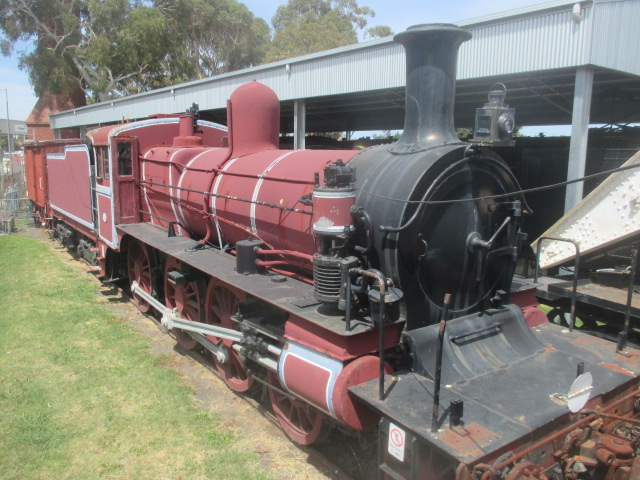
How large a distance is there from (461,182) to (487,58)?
5625 millimetres

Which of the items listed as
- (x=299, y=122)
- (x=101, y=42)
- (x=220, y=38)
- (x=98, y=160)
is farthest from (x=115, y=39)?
(x=98, y=160)

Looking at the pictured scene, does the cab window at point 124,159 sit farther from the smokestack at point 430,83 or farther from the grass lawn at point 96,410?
the smokestack at point 430,83

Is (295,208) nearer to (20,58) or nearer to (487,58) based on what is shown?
(487,58)

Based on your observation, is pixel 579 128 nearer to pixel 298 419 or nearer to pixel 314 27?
pixel 298 419

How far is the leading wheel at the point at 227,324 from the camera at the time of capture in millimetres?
4891

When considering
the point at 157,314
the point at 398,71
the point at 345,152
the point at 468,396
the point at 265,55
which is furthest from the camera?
the point at 265,55

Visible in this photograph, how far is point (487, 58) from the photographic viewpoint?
8281 mm

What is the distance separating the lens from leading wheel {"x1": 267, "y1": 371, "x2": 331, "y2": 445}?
3838mm

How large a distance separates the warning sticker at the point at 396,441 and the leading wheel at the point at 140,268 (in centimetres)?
500

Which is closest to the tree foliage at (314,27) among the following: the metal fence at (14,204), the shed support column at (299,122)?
the metal fence at (14,204)

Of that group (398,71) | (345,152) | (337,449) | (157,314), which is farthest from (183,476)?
(398,71)

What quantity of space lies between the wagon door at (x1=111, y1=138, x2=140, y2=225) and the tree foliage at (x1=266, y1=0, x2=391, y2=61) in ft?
132

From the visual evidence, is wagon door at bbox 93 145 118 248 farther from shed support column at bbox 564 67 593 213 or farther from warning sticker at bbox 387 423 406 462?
shed support column at bbox 564 67 593 213

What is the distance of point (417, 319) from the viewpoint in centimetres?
355
